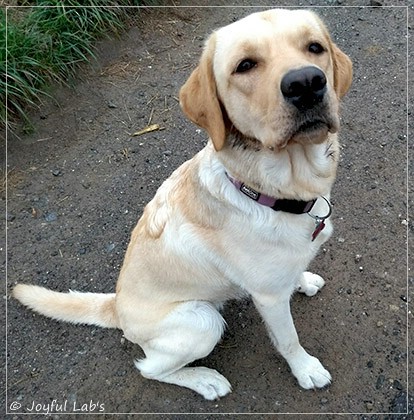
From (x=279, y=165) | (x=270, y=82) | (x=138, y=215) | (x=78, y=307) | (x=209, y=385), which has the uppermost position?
(x=270, y=82)

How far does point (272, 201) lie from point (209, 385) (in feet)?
3.98

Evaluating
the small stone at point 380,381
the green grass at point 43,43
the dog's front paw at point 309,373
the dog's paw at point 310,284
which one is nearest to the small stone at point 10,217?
the green grass at point 43,43

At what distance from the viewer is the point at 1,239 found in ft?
13.0

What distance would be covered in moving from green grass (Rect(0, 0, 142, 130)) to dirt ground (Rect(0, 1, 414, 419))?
16 cm

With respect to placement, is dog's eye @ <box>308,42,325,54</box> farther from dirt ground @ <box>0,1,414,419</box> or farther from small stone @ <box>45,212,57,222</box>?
small stone @ <box>45,212,57,222</box>

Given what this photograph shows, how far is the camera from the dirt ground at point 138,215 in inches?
121

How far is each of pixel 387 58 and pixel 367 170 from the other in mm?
1309

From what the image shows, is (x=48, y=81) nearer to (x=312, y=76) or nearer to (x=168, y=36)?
(x=168, y=36)

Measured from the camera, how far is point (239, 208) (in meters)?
2.45

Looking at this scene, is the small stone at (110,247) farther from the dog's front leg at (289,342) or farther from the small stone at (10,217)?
the dog's front leg at (289,342)

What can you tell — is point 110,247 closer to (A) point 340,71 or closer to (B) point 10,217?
(B) point 10,217

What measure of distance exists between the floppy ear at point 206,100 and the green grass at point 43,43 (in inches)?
96.1

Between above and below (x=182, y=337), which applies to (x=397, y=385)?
below

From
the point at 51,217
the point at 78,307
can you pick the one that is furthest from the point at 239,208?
the point at 51,217
